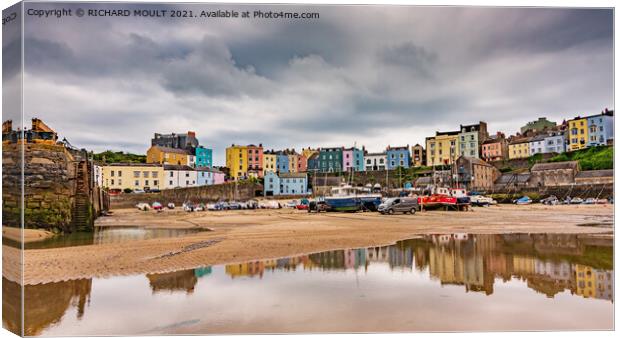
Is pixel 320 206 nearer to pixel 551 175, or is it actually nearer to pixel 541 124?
pixel 551 175

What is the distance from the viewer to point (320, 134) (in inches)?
279

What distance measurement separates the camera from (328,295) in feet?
15.4

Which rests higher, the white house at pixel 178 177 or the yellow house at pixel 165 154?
the yellow house at pixel 165 154

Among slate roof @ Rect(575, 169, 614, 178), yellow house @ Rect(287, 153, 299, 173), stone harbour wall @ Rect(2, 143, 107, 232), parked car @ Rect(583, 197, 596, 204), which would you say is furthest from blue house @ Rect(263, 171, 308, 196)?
parked car @ Rect(583, 197, 596, 204)

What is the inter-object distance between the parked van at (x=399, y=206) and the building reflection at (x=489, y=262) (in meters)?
8.79

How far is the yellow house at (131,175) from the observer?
8.98 meters

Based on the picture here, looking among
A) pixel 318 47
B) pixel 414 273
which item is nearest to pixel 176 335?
pixel 414 273

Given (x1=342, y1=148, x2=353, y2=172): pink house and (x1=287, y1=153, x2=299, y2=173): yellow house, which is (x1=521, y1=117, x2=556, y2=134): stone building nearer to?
(x1=342, y1=148, x2=353, y2=172): pink house

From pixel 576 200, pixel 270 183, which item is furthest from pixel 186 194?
pixel 576 200

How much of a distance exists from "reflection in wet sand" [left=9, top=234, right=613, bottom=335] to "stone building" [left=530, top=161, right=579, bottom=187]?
16.0 meters

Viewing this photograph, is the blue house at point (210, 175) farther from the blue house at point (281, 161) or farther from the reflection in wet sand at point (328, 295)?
the reflection in wet sand at point (328, 295)

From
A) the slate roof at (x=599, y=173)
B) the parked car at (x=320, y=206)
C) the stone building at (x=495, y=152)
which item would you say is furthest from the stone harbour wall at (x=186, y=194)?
the slate roof at (x=599, y=173)

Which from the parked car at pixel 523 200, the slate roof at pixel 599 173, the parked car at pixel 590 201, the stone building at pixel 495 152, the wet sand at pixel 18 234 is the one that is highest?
the stone building at pixel 495 152

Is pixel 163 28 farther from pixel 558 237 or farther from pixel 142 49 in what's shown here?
pixel 558 237
